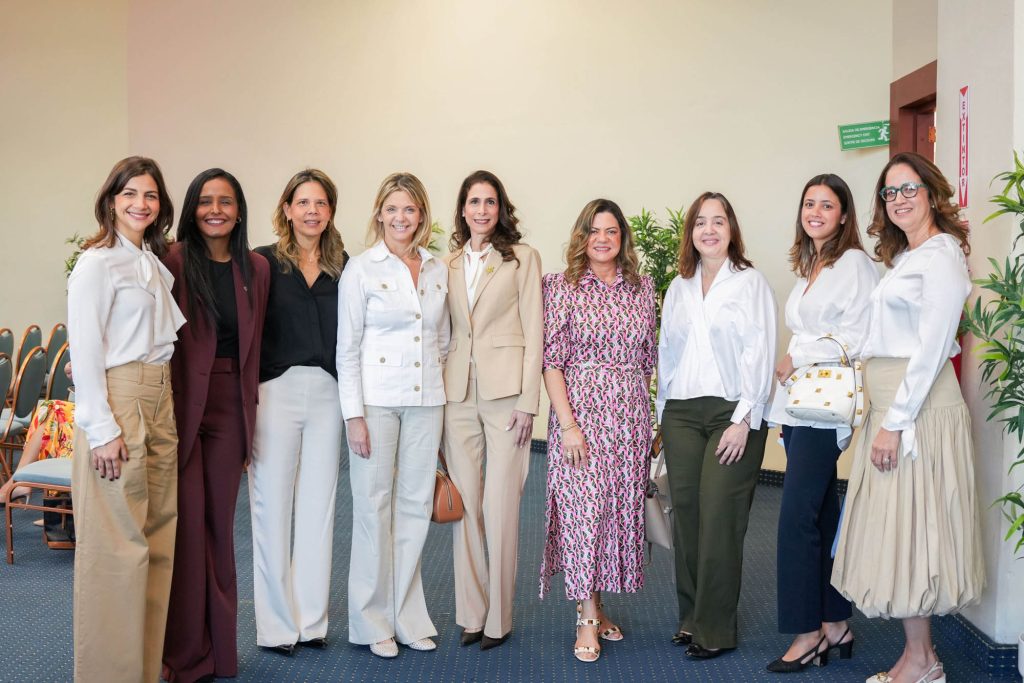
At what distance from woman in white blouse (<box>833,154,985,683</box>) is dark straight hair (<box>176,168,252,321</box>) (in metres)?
2.13

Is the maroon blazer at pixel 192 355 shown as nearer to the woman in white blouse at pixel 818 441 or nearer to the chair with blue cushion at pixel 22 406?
the woman in white blouse at pixel 818 441

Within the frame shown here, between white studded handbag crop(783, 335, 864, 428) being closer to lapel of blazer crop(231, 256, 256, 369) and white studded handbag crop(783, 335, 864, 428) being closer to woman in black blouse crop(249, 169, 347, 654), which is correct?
woman in black blouse crop(249, 169, 347, 654)

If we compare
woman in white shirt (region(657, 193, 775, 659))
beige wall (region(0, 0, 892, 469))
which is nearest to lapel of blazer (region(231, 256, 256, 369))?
woman in white shirt (region(657, 193, 775, 659))

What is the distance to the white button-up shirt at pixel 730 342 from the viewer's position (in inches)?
135

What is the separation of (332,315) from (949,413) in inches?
83.7

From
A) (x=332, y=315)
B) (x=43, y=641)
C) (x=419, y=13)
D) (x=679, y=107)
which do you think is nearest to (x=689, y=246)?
(x=332, y=315)

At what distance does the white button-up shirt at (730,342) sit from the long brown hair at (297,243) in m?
1.30

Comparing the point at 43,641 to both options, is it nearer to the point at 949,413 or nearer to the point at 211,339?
the point at 211,339

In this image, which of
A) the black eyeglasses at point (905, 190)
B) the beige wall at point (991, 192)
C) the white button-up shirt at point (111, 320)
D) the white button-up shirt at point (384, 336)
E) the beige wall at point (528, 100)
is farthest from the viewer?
the beige wall at point (528, 100)

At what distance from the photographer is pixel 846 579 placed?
3.17 meters

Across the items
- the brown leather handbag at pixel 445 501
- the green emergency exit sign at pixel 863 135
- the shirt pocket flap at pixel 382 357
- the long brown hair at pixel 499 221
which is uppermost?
the green emergency exit sign at pixel 863 135

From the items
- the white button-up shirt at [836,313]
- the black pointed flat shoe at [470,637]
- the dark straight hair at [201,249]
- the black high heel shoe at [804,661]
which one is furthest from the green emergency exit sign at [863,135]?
the dark straight hair at [201,249]

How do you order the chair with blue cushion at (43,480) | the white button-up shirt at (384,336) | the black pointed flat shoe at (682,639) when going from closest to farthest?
the white button-up shirt at (384,336) → the black pointed flat shoe at (682,639) → the chair with blue cushion at (43,480)

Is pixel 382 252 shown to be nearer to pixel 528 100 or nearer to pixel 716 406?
pixel 716 406
